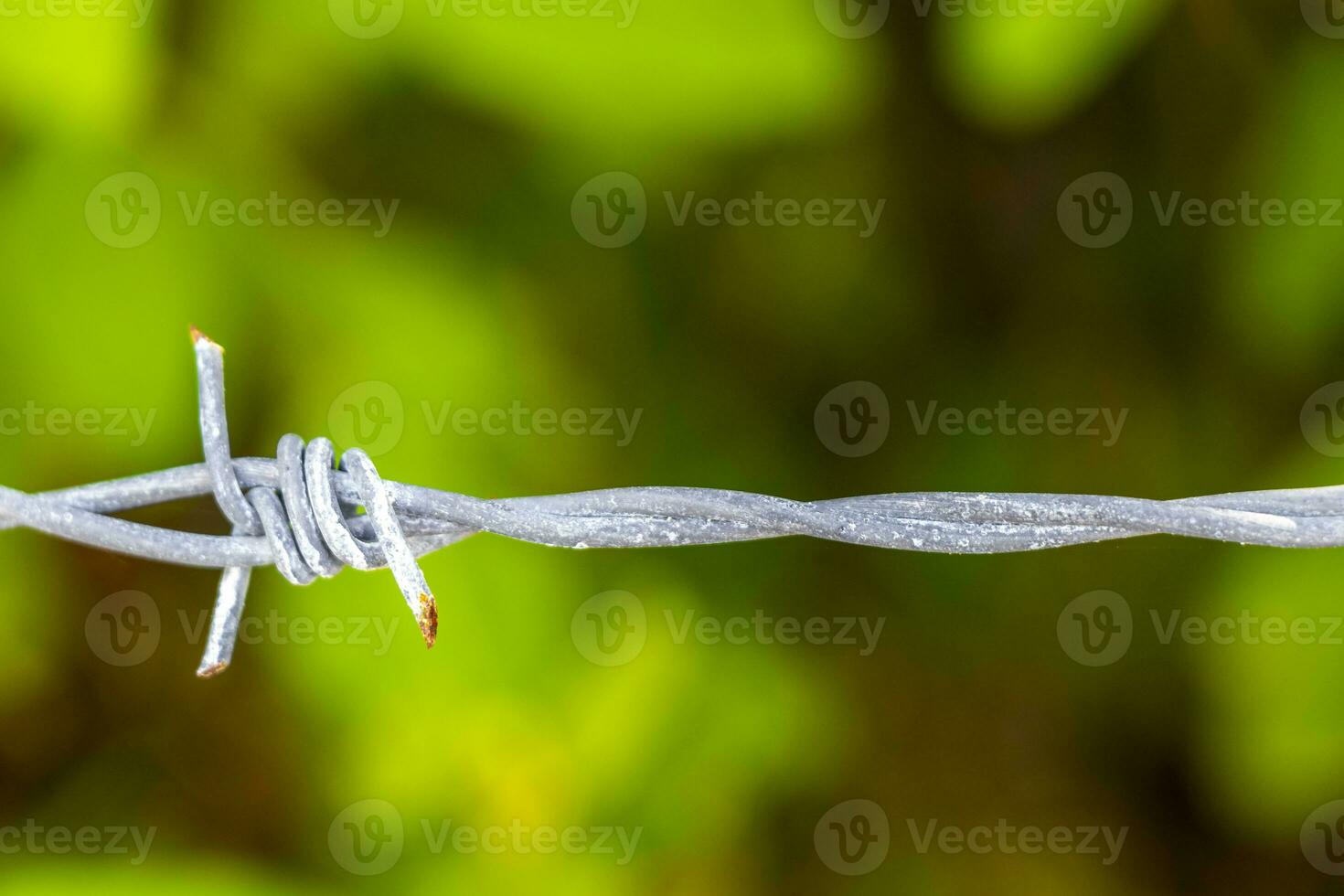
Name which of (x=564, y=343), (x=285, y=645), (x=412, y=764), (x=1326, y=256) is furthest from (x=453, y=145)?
(x=1326, y=256)

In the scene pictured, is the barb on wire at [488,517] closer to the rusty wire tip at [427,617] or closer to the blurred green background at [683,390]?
the rusty wire tip at [427,617]

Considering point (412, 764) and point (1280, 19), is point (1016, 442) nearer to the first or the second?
point (1280, 19)

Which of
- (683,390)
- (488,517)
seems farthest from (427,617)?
(683,390)

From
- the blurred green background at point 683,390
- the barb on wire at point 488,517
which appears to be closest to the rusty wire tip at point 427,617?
the barb on wire at point 488,517

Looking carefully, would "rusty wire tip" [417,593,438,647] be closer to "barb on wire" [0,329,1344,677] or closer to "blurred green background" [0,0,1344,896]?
"barb on wire" [0,329,1344,677]

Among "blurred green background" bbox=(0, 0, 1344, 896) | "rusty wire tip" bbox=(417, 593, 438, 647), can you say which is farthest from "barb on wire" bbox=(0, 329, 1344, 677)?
"blurred green background" bbox=(0, 0, 1344, 896)

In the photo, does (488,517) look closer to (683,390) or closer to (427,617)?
(427,617)
